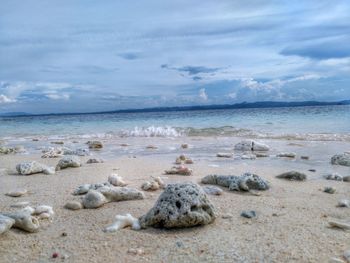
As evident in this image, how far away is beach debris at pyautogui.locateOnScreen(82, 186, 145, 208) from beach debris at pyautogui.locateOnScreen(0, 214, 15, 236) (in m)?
1.00

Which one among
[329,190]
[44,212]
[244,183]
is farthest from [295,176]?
[44,212]

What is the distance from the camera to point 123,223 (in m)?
3.69

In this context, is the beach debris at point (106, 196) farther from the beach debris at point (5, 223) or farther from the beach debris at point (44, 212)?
the beach debris at point (5, 223)

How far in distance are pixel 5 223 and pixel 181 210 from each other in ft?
5.27

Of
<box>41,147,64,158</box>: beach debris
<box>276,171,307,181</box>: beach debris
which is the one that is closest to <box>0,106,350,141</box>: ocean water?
<box>41,147,64,158</box>: beach debris

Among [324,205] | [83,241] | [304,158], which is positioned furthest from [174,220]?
[304,158]

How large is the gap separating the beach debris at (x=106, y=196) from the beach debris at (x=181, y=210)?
0.83 metres

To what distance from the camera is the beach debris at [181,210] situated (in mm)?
3578

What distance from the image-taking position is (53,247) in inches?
126

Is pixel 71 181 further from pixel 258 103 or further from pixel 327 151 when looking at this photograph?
pixel 258 103

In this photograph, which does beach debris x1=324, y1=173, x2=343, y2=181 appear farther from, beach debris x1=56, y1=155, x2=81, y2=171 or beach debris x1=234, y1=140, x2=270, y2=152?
beach debris x1=56, y1=155, x2=81, y2=171

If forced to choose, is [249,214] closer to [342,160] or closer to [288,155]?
[342,160]

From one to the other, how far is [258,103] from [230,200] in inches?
3207

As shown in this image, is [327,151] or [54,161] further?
[327,151]
